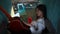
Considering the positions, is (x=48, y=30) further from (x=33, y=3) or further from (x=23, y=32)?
(x=33, y=3)

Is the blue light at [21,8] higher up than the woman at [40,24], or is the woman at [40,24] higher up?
the blue light at [21,8]

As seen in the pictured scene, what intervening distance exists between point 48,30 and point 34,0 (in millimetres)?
459

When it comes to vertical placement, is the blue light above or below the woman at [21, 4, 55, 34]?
above

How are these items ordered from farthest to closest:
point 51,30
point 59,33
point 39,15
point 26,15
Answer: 1. point 26,15
2. point 51,30
3. point 39,15
4. point 59,33

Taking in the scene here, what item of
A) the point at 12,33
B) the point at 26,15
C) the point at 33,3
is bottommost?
the point at 12,33

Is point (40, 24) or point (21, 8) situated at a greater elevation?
point (21, 8)

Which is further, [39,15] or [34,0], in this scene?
[34,0]

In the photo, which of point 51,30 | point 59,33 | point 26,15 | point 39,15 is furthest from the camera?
point 26,15

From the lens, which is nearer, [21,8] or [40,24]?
[40,24]

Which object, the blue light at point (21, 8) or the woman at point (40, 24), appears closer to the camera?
the woman at point (40, 24)

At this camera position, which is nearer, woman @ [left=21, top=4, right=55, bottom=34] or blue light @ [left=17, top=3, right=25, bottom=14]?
woman @ [left=21, top=4, right=55, bottom=34]

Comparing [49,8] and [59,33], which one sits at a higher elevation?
[49,8]

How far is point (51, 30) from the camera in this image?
49.9 inches

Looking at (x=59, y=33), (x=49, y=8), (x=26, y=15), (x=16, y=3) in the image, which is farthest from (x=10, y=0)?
(x=59, y=33)
